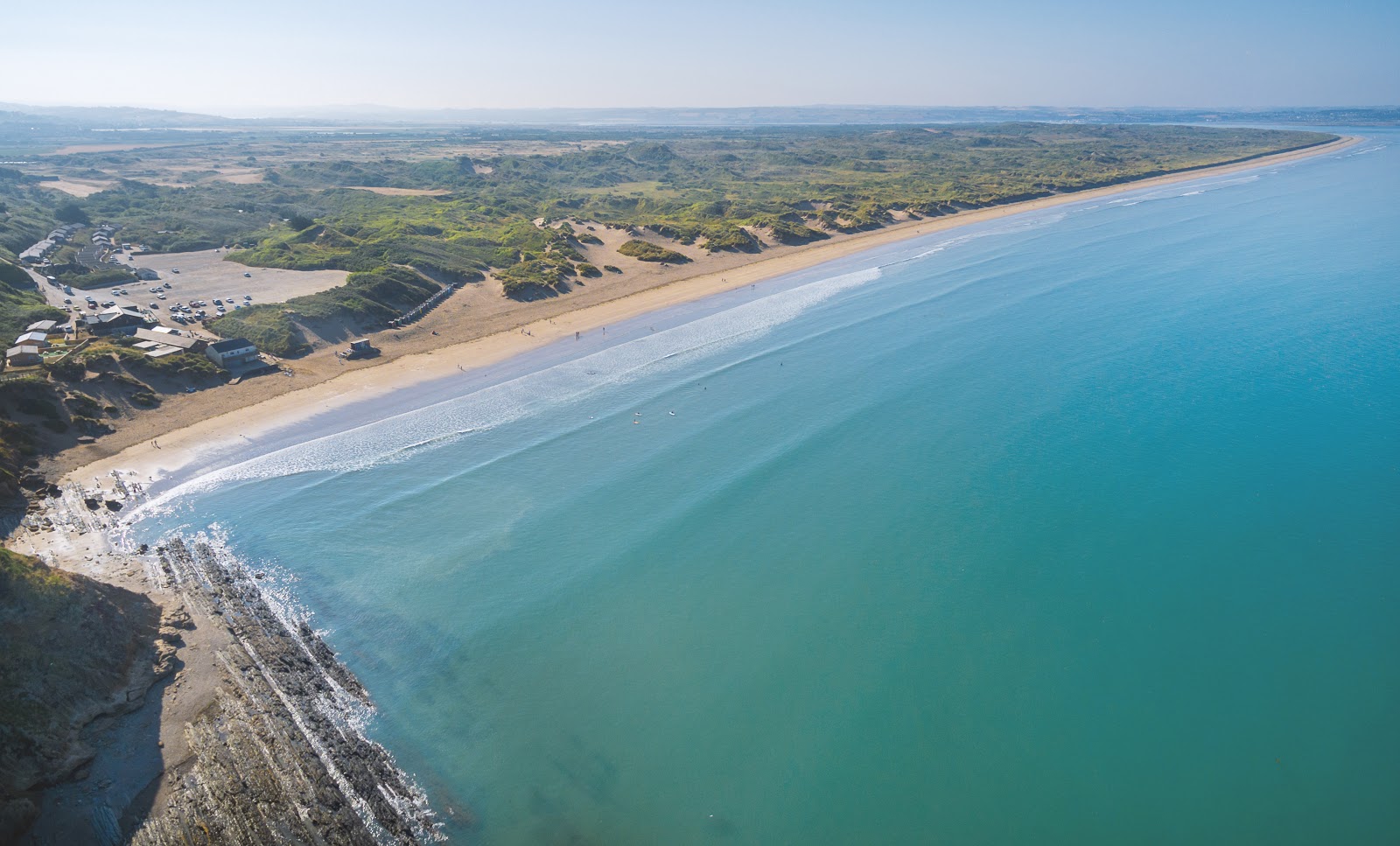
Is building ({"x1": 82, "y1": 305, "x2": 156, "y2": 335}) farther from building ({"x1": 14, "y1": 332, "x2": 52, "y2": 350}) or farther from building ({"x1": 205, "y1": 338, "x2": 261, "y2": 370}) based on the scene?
building ({"x1": 205, "y1": 338, "x2": 261, "y2": 370})

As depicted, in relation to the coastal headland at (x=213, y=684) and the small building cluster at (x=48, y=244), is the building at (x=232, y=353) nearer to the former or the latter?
the coastal headland at (x=213, y=684)

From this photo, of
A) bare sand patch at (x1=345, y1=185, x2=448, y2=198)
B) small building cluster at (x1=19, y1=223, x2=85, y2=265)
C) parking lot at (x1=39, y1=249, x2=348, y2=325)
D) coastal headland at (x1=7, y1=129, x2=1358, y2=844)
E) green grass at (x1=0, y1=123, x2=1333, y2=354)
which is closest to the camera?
coastal headland at (x1=7, y1=129, x2=1358, y2=844)

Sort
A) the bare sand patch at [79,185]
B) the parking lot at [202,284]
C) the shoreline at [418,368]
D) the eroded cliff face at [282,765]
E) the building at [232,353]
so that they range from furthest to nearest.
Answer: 1. the bare sand patch at [79,185]
2. the parking lot at [202,284]
3. the building at [232,353]
4. the shoreline at [418,368]
5. the eroded cliff face at [282,765]

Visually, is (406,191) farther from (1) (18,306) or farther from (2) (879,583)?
(2) (879,583)

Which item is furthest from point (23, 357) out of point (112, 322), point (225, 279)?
point (225, 279)

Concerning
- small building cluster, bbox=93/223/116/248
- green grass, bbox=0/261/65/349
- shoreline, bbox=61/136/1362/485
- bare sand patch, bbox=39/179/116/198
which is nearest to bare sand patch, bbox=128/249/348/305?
small building cluster, bbox=93/223/116/248

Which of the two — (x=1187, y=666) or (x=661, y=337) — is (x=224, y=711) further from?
(x=661, y=337)

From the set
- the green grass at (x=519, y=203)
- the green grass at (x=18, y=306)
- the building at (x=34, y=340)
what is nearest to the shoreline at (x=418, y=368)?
the green grass at (x=519, y=203)
